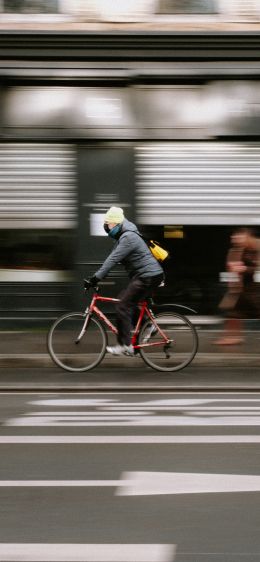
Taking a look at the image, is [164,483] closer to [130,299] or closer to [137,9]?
[130,299]

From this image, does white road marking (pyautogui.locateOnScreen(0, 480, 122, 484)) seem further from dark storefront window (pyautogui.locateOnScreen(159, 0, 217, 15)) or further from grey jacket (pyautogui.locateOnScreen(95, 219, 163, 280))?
dark storefront window (pyautogui.locateOnScreen(159, 0, 217, 15))

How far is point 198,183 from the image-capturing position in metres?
13.2

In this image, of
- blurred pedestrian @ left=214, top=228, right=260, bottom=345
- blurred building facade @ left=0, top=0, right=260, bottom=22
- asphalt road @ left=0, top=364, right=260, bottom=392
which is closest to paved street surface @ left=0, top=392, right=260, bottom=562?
asphalt road @ left=0, top=364, right=260, bottom=392

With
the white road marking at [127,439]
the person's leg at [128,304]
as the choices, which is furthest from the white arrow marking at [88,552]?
the person's leg at [128,304]

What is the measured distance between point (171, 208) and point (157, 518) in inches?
352

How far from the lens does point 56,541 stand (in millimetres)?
4211

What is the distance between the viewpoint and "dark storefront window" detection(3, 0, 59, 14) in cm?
1322

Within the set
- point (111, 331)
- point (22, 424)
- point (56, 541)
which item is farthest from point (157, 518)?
point (111, 331)

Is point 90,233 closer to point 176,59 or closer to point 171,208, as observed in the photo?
point 171,208

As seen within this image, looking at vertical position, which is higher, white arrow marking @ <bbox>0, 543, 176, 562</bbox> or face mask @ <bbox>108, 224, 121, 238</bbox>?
face mask @ <bbox>108, 224, 121, 238</bbox>

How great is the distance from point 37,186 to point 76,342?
3675 millimetres

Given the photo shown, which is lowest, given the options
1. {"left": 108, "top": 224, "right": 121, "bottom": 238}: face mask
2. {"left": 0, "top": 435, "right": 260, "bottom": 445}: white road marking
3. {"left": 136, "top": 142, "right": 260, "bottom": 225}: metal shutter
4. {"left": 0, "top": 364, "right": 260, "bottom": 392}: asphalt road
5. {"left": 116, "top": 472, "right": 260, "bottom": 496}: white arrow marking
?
{"left": 116, "top": 472, "right": 260, "bottom": 496}: white arrow marking

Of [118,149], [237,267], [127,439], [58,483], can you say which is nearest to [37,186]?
[118,149]

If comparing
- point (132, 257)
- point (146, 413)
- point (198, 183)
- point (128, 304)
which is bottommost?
point (146, 413)
